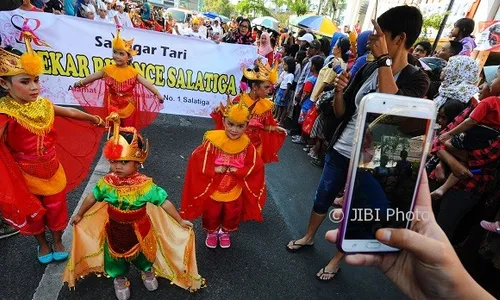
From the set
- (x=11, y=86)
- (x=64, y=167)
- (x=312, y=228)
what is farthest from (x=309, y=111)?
(x=11, y=86)

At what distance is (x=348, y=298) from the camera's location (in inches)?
102

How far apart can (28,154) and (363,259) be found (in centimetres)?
224

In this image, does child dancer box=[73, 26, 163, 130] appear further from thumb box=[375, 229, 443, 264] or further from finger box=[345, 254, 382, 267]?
thumb box=[375, 229, 443, 264]

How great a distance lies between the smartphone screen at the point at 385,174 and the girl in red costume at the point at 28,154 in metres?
2.12

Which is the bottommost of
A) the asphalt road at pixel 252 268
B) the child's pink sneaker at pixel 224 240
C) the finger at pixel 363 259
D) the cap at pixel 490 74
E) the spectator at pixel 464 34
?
the asphalt road at pixel 252 268

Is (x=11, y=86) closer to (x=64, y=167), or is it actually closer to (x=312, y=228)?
(x=64, y=167)

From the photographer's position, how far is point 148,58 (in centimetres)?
506

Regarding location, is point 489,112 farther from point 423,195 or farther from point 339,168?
point 423,195

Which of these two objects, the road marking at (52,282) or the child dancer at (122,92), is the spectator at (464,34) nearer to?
the child dancer at (122,92)

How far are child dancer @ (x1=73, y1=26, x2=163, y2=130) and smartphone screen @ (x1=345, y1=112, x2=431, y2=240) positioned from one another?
3.22 m

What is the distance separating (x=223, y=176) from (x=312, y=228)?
1.01 meters

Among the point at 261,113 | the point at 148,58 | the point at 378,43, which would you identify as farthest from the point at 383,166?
the point at 148,58

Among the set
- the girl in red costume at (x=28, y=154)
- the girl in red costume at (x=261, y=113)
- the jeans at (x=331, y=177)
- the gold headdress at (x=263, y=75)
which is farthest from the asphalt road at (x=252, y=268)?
the gold headdress at (x=263, y=75)

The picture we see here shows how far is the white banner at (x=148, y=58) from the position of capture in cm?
459
